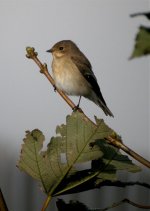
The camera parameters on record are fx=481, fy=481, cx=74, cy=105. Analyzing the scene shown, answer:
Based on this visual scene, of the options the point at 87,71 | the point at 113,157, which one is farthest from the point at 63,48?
the point at 113,157

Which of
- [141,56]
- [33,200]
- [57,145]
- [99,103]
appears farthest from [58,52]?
[33,200]

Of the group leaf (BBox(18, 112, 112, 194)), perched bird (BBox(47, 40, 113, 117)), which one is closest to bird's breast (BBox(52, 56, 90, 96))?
perched bird (BBox(47, 40, 113, 117))

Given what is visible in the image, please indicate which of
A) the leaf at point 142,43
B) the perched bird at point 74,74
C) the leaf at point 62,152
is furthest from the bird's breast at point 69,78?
the leaf at point 142,43

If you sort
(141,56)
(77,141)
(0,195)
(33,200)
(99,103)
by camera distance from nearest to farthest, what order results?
(141,56) < (0,195) < (77,141) < (99,103) < (33,200)

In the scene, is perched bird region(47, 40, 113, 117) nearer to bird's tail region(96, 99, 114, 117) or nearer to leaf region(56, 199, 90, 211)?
bird's tail region(96, 99, 114, 117)

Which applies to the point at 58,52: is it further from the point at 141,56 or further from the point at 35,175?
the point at 141,56

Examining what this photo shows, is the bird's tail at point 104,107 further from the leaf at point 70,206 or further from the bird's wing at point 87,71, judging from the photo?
the leaf at point 70,206
